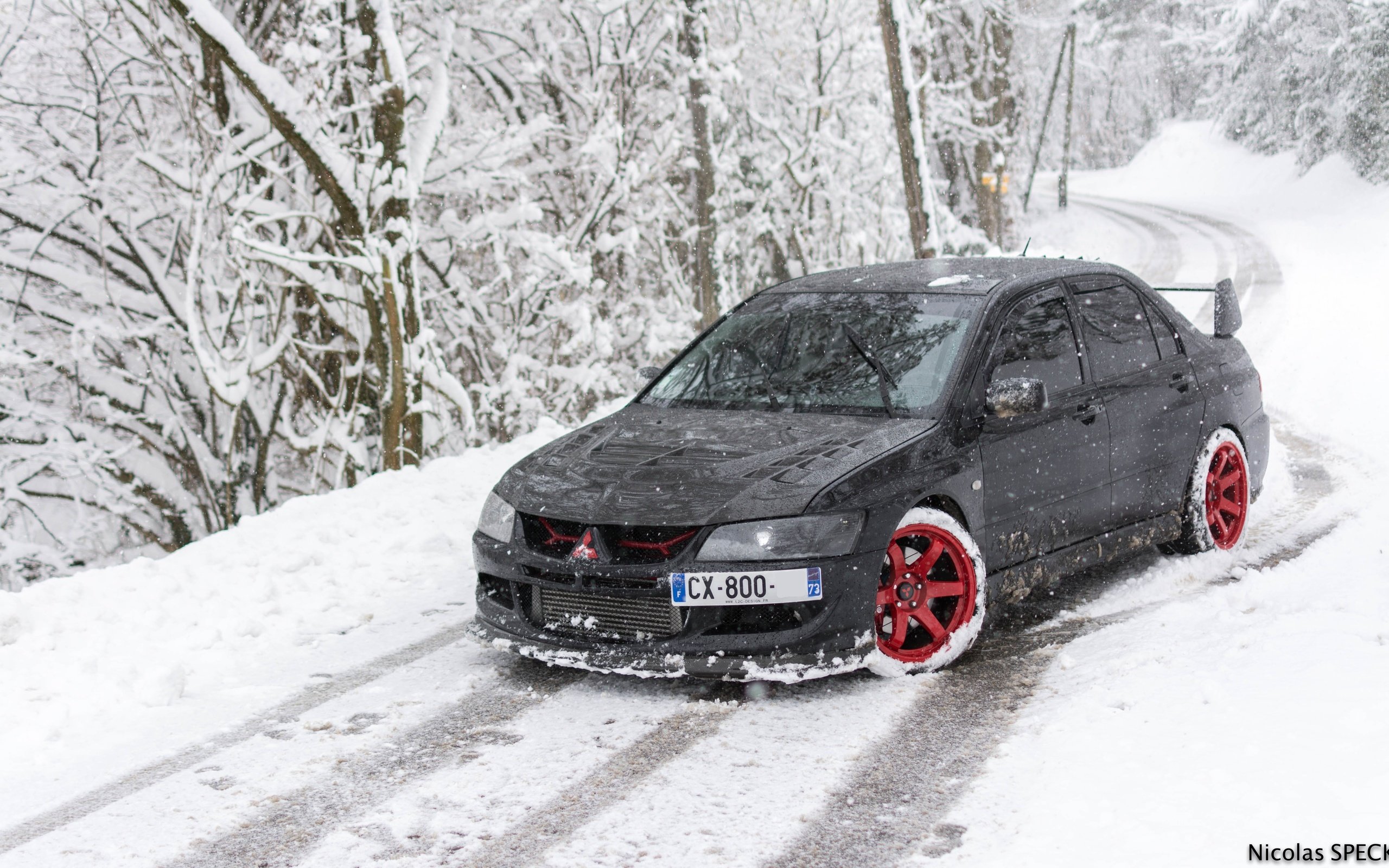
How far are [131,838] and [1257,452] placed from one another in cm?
586

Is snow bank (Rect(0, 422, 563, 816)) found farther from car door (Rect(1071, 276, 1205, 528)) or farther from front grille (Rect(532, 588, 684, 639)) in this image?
car door (Rect(1071, 276, 1205, 528))

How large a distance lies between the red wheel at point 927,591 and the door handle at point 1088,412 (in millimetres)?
1023

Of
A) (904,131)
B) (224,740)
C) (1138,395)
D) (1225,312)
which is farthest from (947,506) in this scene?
(904,131)

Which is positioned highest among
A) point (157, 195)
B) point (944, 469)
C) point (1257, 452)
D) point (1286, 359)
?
point (157, 195)

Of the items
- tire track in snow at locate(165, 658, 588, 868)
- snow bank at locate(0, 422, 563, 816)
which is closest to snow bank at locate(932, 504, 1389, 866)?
tire track in snow at locate(165, 658, 588, 868)

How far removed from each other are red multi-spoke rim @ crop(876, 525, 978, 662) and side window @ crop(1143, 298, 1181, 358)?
2.10m

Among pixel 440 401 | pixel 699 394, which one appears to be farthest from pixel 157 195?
pixel 699 394

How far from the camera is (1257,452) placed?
7.09 meters

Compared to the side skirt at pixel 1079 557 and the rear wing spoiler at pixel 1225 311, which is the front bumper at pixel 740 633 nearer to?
the side skirt at pixel 1079 557

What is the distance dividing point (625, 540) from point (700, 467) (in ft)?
1.34

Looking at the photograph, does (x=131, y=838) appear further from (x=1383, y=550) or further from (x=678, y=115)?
(x=678, y=115)

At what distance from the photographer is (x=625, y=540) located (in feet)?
15.2

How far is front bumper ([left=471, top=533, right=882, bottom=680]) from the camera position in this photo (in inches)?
178

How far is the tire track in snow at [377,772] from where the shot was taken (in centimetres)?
362
